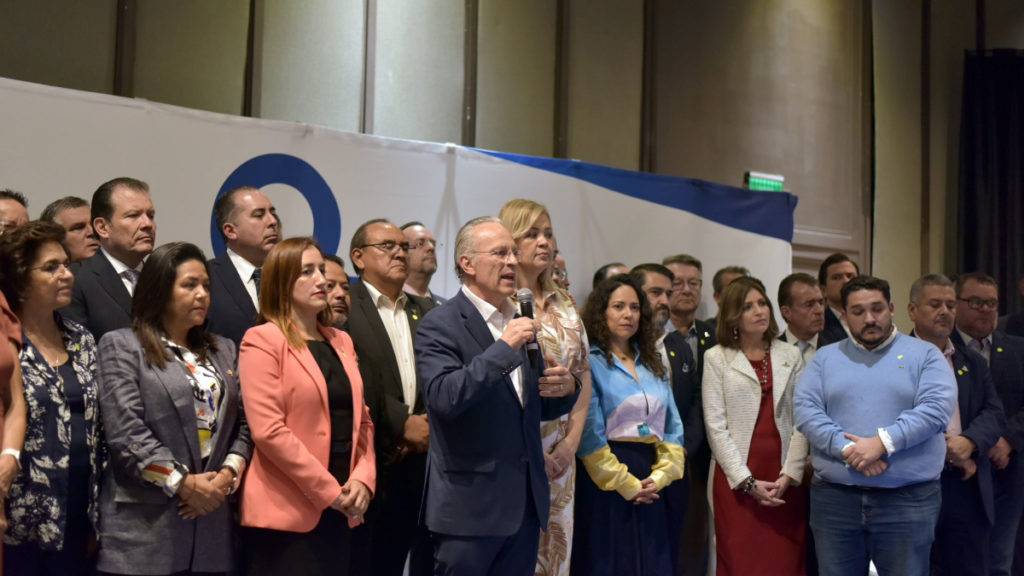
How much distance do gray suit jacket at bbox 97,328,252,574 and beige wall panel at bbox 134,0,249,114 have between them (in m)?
2.28

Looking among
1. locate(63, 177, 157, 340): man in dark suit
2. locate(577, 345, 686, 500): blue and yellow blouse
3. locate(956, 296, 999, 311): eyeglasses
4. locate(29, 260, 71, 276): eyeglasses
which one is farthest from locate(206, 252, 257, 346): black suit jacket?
locate(956, 296, 999, 311): eyeglasses

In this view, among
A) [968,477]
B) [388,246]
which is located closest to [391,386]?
[388,246]

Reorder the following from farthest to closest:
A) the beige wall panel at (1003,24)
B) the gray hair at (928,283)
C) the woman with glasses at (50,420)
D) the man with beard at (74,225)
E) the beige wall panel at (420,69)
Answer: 1. the beige wall panel at (1003,24)
2. the beige wall panel at (420,69)
3. the gray hair at (928,283)
4. the man with beard at (74,225)
5. the woman with glasses at (50,420)

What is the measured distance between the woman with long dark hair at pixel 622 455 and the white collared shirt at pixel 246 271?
1.34m

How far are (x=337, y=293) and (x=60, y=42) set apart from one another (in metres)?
2.04

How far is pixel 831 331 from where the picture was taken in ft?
17.3

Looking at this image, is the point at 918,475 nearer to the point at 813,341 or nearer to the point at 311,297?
the point at 813,341

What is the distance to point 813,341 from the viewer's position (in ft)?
17.2

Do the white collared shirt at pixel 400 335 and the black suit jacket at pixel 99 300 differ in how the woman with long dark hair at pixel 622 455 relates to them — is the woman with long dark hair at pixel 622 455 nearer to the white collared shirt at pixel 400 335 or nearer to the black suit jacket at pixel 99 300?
the white collared shirt at pixel 400 335

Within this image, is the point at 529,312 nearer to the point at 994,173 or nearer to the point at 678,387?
the point at 678,387

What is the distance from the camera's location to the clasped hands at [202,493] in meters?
3.03

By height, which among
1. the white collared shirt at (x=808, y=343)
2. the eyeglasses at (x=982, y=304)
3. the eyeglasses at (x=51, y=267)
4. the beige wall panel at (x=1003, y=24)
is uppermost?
the beige wall panel at (x=1003, y=24)

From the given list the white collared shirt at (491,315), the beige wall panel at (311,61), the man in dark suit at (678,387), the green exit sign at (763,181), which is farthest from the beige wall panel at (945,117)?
the white collared shirt at (491,315)

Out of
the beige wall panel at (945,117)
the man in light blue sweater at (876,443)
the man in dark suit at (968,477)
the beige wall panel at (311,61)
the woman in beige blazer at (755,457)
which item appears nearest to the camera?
the man in light blue sweater at (876,443)
